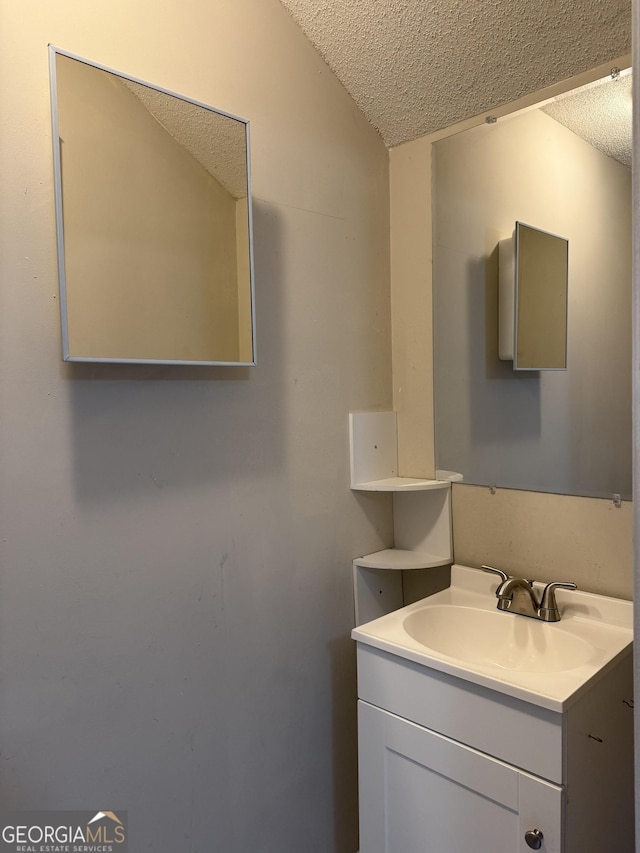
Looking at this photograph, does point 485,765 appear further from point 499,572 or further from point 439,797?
point 499,572

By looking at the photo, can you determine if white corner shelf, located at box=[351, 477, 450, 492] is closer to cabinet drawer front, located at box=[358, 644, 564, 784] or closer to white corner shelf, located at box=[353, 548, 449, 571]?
white corner shelf, located at box=[353, 548, 449, 571]

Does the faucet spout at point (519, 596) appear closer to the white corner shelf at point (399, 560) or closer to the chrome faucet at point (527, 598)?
the chrome faucet at point (527, 598)

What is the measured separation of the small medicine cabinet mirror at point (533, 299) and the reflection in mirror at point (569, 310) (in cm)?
2

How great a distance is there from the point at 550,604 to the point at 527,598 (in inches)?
2.0

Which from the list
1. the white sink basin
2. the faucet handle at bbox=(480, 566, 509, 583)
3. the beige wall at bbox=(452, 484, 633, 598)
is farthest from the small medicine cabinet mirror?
the white sink basin

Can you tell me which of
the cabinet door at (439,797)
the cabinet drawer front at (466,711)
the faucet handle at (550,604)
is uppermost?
the faucet handle at (550,604)

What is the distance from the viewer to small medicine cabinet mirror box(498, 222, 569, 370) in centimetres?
132

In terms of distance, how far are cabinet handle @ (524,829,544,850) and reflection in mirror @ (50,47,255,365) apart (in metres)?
0.99

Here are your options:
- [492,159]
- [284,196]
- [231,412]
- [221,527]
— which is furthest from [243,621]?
[492,159]

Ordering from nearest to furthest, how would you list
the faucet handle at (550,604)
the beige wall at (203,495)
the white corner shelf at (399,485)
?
the beige wall at (203,495)
the faucet handle at (550,604)
the white corner shelf at (399,485)

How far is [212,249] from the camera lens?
1165mm

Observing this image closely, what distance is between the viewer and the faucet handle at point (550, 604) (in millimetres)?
1278

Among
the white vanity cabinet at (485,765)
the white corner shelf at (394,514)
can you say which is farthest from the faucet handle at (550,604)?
the white corner shelf at (394,514)

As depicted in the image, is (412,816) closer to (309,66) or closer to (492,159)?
(492,159)
